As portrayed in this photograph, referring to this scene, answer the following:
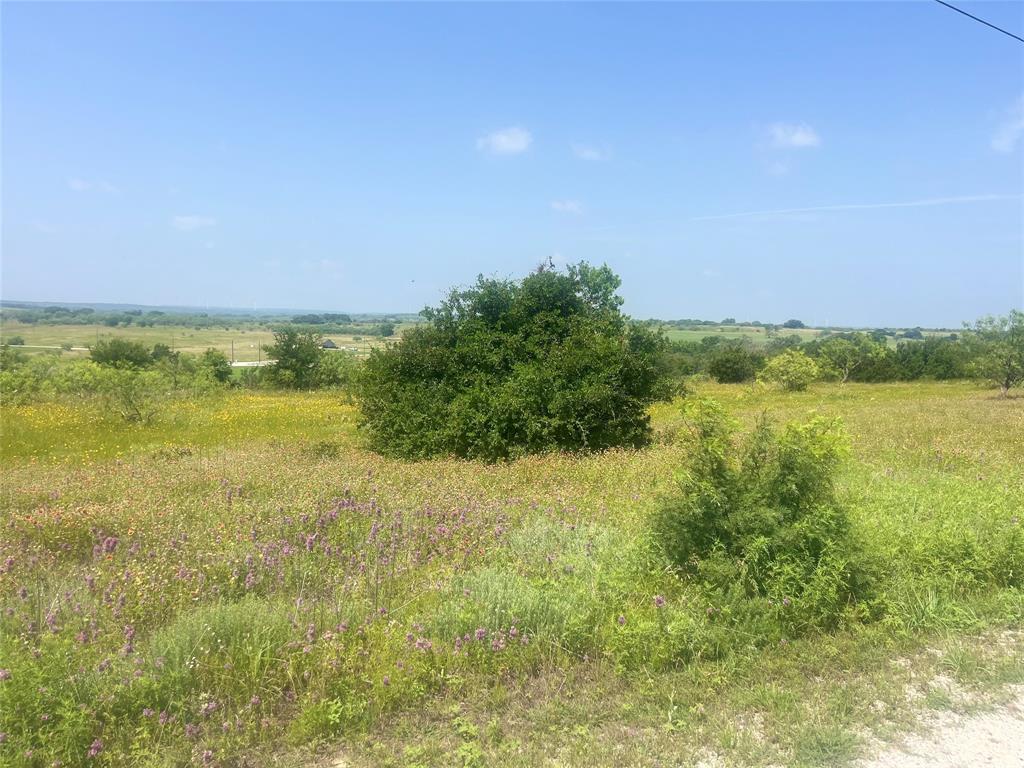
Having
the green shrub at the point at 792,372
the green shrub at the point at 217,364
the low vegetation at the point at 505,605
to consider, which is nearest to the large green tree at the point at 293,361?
the green shrub at the point at 217,364

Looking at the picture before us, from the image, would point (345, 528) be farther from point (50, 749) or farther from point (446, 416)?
point (446, 416)

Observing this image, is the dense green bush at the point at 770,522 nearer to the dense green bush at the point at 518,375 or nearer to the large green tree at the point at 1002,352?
the dense green bush at the point at 518,375

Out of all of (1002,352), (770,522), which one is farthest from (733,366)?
(770,522)

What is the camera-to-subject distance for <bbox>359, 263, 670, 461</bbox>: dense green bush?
11508 mm

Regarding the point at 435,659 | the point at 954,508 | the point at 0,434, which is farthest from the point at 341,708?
the point at 0,434

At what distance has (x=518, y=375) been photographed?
11758mm

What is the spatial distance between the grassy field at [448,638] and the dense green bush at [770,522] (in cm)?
19

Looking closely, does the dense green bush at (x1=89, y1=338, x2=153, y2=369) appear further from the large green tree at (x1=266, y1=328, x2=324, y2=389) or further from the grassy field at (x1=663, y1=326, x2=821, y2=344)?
the grassy field at (x1=663, y1=326, x2=821, y2=344)

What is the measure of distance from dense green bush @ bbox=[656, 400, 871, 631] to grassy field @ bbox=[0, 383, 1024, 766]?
0.19 m

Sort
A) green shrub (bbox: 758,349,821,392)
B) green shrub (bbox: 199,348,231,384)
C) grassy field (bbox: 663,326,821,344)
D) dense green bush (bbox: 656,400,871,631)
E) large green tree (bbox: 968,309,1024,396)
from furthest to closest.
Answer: grassy field (bbox: 663,326,821,344) → green shrub (bbox: 758,349,821,392) → green shrub (bbox: 199,348,231,384) → large green tree (bbox: 968,309,1024,396) → dense green bush (bbox: 656,400,871,631)

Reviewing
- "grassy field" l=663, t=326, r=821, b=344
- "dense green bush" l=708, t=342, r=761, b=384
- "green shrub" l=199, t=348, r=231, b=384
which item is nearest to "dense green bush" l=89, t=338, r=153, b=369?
"green shrub" l=199, t=348, r=231, b=384

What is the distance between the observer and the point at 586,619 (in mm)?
3947

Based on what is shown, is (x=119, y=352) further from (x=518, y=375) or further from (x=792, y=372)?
(x=792, y=372)

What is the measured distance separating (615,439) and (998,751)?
368 inches
